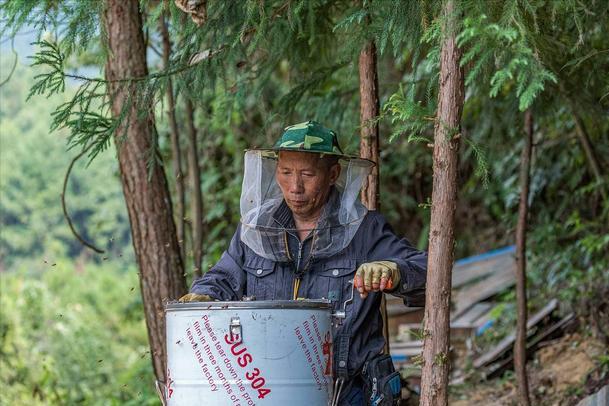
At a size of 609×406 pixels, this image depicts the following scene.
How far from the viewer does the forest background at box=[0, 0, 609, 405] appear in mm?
4250

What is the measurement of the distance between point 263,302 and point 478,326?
6558 mm

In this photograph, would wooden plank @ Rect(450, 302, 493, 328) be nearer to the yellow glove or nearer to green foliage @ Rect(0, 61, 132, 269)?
the yellow glove

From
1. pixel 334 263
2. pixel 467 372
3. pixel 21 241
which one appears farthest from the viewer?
pixel 21 241

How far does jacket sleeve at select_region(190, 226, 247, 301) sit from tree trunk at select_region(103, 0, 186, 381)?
1.38 metres

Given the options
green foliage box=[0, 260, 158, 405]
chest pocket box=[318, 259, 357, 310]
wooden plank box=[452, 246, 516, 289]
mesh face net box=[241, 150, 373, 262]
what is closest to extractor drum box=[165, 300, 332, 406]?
chest pocket box=[318, 259, 357, 310]

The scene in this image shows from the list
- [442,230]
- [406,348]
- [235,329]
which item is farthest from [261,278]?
[406,348]

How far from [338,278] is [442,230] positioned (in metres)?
0.67

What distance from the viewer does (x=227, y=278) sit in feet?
14.7

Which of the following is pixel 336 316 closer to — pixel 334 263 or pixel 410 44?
pixel 334 263

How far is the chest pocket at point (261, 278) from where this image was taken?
441 cm

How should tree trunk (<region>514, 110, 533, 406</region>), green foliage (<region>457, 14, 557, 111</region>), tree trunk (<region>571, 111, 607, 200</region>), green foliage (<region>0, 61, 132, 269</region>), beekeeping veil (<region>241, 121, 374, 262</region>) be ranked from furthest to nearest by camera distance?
green foliage (<region>0, 61, 132, 269</region>)
tree trunk (<region>571, 111, 607, 200</region>)
tree trunk (<region>514, 110, 533, 406</region>)
beekeeping veil (<region>241, 121, 374, 262</region>)
green foliage (<region>457, 14, 557, 111</region>)

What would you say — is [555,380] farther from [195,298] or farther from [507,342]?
[195,298]

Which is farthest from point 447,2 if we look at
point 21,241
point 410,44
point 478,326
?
point 21,241

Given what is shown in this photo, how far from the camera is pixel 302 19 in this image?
575 centimetres
